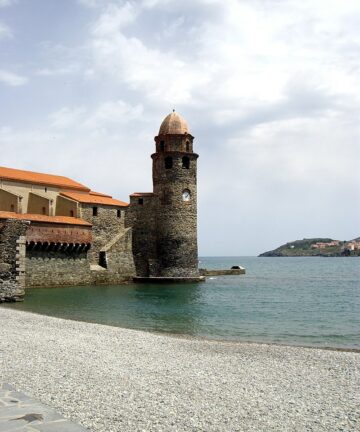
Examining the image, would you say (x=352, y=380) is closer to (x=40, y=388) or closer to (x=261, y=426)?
(x=261, y=426)

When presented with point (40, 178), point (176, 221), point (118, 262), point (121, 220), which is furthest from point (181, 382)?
point (40, 178)

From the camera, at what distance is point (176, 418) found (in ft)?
19.0

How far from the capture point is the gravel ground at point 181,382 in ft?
19.1

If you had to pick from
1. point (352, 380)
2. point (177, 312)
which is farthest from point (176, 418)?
point (177, 312)

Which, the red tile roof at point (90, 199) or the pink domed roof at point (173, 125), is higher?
the pink domed roof at point (173, 125)

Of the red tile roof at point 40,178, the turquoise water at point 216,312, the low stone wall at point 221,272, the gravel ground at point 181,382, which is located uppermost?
the red tile roof at point 40,178

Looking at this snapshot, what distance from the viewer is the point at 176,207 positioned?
37938 millimetres

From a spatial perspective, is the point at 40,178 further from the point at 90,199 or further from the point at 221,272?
the point at 221,272

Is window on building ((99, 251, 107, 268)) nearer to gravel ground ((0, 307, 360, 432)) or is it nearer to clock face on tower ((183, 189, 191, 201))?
clock face on tower ((183, 189, 191, 201))

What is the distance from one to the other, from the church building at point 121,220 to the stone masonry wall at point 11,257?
1095cm

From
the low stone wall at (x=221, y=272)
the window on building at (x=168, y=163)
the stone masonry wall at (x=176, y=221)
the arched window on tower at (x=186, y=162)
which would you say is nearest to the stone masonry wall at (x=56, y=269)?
the stone masonry wall at (x=176, y=221)

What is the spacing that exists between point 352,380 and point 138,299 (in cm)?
1855

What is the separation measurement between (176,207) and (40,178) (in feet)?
36.8

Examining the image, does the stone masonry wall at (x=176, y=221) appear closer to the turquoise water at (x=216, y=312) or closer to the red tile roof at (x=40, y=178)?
the turquoise water at (x=216, y=312)
